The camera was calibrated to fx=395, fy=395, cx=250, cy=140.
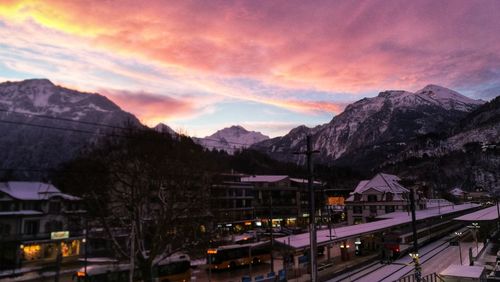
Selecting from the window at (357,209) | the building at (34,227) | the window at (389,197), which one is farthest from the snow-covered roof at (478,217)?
the building at (34,227)

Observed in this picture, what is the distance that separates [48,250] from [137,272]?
2471 centimetres

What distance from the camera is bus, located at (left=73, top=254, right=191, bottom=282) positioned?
3328cm

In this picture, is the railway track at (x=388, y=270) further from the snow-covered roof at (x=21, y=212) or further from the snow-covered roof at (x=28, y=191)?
the snow-covered roof at (x=21, y=212)

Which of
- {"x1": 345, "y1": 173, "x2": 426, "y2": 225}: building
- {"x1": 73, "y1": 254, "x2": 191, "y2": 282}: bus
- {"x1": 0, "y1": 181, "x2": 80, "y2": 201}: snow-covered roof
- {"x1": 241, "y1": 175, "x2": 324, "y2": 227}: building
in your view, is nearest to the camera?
{"x1": 73, "y1": 254, "x2": 191, "y2": 282}: bus

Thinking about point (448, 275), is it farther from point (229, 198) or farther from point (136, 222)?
point (229, 198)

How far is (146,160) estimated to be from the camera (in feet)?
104

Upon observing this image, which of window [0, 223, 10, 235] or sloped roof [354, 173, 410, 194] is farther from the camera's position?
sloped roof [354, 173, 410, 194]

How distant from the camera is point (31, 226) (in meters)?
52.8

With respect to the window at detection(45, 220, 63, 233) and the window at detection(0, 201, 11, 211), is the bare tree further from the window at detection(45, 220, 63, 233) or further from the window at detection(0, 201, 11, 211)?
the window at detection(45, 220, 63, 233)

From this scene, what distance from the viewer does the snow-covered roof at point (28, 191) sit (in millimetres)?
52722

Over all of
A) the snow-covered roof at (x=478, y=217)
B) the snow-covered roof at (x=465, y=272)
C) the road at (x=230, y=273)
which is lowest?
the road at (x=230, y=273)

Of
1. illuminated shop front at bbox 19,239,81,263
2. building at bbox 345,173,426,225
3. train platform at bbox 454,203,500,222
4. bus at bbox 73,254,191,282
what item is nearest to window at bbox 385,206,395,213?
building at bbox 345,173,426,225

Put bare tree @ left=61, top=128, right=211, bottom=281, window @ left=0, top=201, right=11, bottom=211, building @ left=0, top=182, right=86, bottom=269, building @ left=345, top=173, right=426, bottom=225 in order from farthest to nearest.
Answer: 1. building @ left=345, top=173, right=426, bottom=225
2. window @ left=0, top=201, right=11, bottom=211
3. building @ left=0, top=182, right=86, bottom=269
4. bare tree @ left=61, top=128, right=211, bottom=281

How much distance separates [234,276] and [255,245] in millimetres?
7583
